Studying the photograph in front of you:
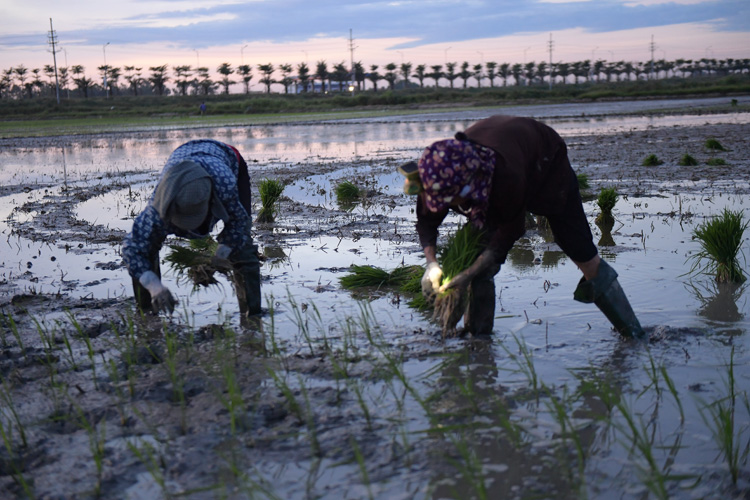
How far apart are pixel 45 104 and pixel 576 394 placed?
64646 millimetres

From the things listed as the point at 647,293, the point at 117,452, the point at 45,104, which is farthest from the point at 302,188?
the point at 45,104

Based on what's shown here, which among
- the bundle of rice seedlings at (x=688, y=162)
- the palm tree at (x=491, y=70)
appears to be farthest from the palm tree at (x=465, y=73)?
the bundle of rice seedlings at (x=688, y=162)

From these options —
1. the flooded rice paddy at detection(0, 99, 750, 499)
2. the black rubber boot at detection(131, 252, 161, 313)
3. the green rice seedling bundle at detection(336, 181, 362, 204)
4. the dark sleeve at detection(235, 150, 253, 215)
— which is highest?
the dark sleeve at detection(235, 150, 253, 215)

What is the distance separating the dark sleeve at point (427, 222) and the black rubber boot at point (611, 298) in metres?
0.90

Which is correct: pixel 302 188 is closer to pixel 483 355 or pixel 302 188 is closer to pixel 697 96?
pixel 483 355

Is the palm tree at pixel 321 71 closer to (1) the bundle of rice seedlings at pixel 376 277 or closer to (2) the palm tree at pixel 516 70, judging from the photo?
(2) the palm tree at pixel 516 70

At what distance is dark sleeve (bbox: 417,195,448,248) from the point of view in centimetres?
352

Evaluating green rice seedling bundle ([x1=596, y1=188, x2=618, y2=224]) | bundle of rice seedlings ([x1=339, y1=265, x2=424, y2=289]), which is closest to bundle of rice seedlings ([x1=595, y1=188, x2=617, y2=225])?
green rice seedling bundle ([x1=596, y1=188, x2=618, y2=224])

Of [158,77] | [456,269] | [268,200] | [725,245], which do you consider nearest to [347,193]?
[268,200]

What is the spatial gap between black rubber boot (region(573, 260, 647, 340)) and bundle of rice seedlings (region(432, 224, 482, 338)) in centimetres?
62

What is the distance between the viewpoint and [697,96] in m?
52.5

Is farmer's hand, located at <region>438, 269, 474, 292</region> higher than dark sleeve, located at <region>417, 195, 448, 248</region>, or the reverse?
dark sleeve, located at <region>417, 195, 448, 248</region>

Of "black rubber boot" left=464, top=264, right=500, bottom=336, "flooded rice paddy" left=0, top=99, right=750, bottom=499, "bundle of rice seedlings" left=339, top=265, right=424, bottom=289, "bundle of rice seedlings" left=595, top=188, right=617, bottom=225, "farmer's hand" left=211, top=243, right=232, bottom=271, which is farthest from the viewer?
"bundle of rice seedlings" left=595, top=188, right=617, bottom=225

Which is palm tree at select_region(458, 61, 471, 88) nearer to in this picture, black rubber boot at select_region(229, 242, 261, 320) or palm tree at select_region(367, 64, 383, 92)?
palm tree at select_region(367, 64, 383, 92)
